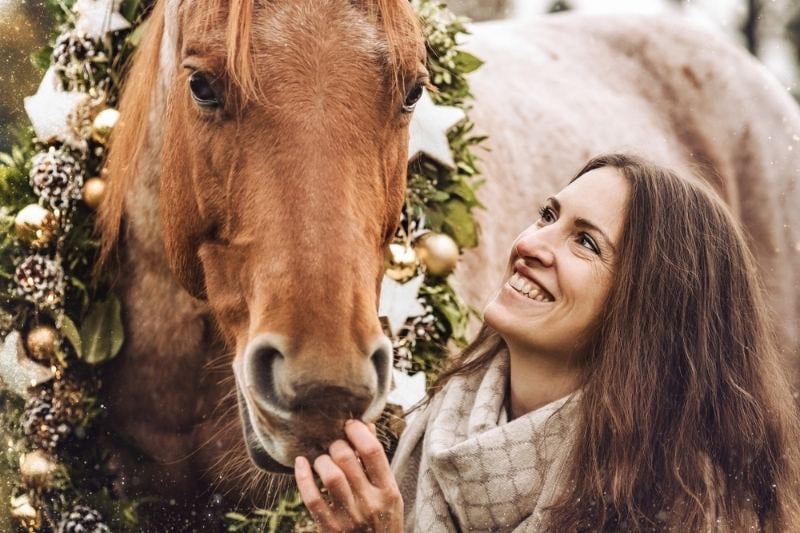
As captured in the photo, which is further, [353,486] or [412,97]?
[412,97]

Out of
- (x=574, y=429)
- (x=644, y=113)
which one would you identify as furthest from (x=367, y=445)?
(x=644, y=113)

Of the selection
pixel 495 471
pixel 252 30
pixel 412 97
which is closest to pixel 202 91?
pixel 252 30

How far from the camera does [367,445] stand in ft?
5.46

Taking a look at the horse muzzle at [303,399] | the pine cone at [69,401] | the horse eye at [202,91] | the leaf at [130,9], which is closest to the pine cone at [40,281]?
the pine cone at [69,401]

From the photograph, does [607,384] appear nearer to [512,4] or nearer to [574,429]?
[574,429]

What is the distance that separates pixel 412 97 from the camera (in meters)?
2.17

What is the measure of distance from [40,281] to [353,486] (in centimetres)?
138

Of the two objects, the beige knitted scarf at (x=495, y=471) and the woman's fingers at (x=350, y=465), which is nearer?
the woman's fingers at (x=350, y=465)

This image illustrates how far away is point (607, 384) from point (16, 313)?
174 centimetres

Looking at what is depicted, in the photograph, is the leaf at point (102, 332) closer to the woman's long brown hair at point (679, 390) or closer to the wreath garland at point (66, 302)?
the wreath garland at point (66, 302)

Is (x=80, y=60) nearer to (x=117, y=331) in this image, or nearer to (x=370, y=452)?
(x=117, y=331)

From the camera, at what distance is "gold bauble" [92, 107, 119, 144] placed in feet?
8.86

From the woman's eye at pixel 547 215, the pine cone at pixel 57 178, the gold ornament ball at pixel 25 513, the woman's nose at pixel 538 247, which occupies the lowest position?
the gold ornament ball at pixel 25 513

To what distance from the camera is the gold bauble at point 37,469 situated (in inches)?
103
